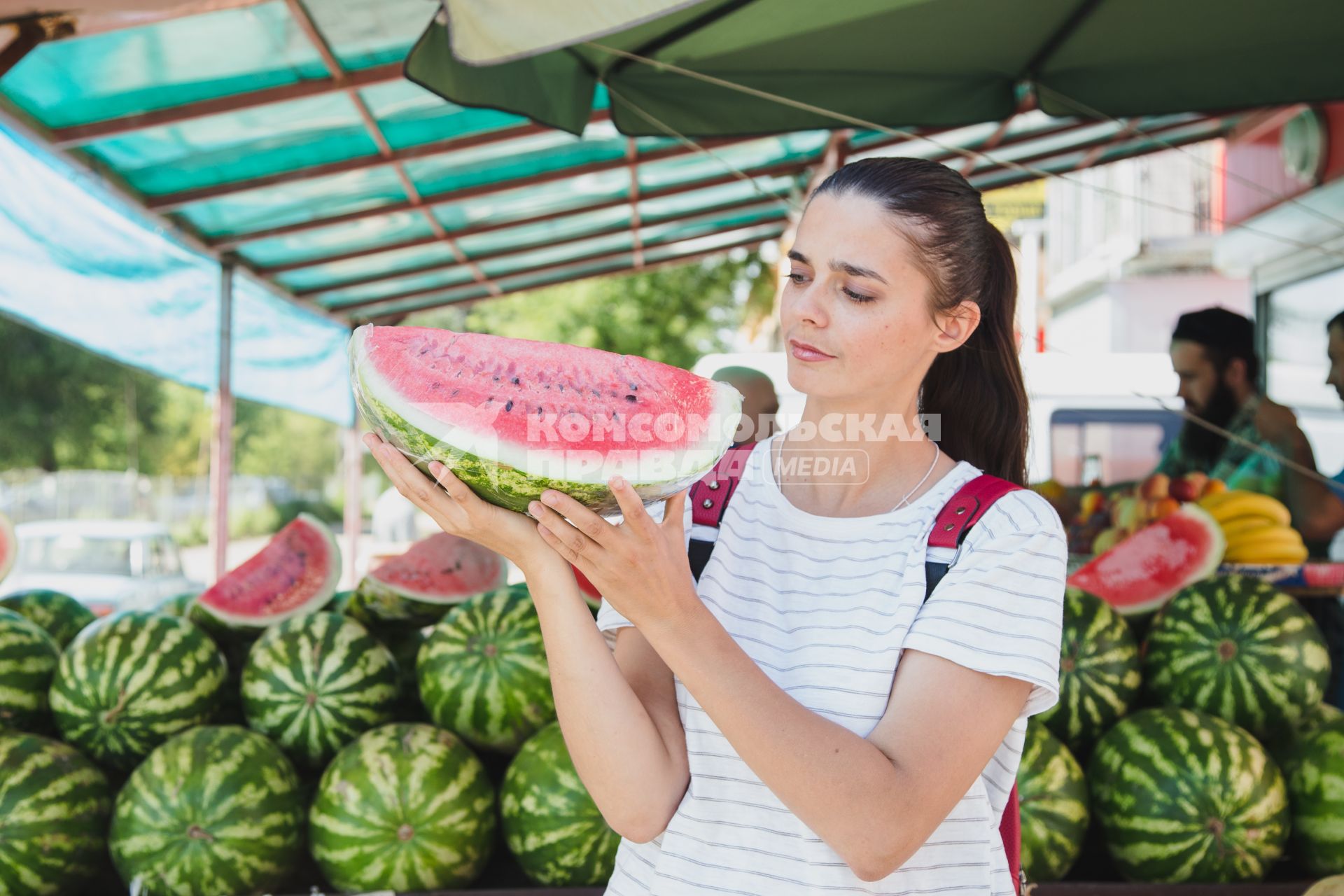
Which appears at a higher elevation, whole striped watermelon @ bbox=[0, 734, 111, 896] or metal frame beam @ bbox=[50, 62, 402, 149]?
metal frame beam @ bbox=[50, 62, 402, 149]

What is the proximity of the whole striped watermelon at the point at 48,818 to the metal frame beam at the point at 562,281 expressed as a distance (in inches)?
288

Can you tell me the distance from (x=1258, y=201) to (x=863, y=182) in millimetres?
7299

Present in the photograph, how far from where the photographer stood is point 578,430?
138 centimetres

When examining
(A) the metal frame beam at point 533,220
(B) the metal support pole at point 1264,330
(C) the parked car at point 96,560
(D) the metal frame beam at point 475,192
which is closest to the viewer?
(D) the metal frame beam at point 475,192

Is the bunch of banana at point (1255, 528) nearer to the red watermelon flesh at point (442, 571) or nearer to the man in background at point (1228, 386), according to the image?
the man in background at point (1228, 386)

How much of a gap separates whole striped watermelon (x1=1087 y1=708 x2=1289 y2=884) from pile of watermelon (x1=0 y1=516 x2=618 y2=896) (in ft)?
4.18

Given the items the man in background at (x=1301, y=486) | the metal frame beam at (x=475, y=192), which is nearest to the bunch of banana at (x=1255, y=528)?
the man in background at (x=1301, y=486)

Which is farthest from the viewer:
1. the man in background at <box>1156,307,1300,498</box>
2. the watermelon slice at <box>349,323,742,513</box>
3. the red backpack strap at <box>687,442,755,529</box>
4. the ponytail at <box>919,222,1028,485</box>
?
the man in background at <box>1156,307,1300,498</box>

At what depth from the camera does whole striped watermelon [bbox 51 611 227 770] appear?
2.58m

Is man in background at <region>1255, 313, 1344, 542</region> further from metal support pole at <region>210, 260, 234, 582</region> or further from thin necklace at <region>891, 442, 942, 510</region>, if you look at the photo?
metal support pole at <region>210, 260, 234, 582</region>

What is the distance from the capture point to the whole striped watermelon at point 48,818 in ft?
7.57

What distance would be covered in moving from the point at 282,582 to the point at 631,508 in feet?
7.85

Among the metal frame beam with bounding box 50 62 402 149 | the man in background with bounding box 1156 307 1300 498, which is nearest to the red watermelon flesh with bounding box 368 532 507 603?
the metal frame beam with bounding box 50 62 402 149

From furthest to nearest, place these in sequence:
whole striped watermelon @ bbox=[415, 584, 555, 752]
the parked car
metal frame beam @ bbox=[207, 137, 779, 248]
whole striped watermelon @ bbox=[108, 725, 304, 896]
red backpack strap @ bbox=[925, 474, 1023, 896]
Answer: the parked car
metal frame beam @ bbox=[207, 137, 779, 248]
whole striped watermelon @ bbox=[415, 584, 555, 752]
whole striped watermelon @ bbox=[108, 725, 304, 896]
red backpack strap @ bbox=[925, 474, 1023, 896]
